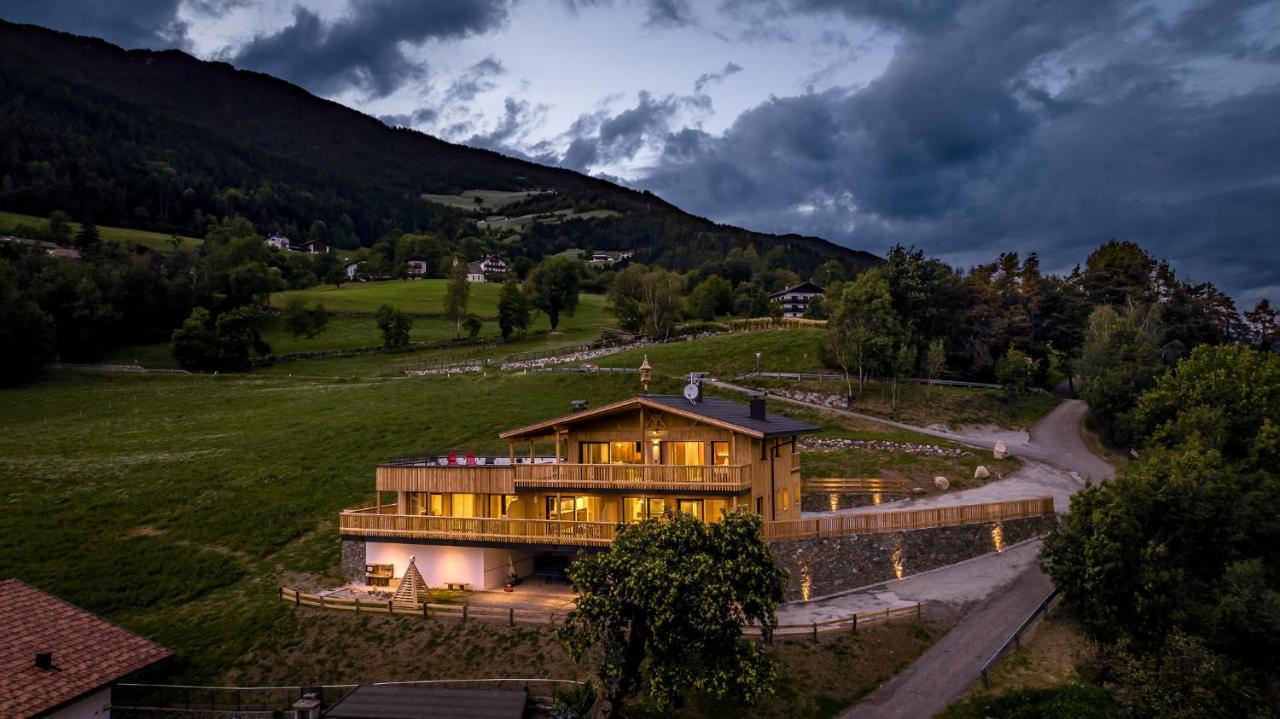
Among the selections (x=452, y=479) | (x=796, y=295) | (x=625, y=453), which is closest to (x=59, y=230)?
(x=796, y=295)

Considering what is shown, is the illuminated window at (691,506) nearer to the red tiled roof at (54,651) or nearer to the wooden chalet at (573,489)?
the wooden chalet at (573,489)

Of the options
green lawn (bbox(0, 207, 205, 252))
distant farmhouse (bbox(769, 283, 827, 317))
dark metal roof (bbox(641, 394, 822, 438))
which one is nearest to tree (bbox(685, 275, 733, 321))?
distant farmhouse (bbox(769, 283, 827, 317))

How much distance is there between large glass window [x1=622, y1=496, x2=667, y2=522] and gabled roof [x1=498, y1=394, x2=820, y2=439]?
4.02 meters

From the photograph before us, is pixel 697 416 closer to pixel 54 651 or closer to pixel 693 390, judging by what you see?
pixel 693 390

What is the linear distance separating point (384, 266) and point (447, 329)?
253 feet

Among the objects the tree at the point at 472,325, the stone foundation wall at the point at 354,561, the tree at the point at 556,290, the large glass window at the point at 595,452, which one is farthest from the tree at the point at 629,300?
the stone foundation wall at the point at 354,561

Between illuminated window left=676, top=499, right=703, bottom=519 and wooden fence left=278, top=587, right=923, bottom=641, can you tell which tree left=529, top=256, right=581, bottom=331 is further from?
illuminated window left=676, top=499, right=703, bottom=519

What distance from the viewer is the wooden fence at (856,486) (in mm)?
46000

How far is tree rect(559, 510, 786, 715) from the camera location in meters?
22.9

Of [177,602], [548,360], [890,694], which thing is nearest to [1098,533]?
[890,694]

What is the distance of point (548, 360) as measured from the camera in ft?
287

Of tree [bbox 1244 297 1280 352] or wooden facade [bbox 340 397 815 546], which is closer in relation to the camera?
wooden facade [bbox 340 397 815 546]

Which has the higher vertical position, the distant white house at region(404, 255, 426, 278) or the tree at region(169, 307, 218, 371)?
the distant white house at region(404, 255, 426, 278)

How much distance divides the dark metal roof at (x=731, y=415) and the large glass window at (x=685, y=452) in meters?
1.66
